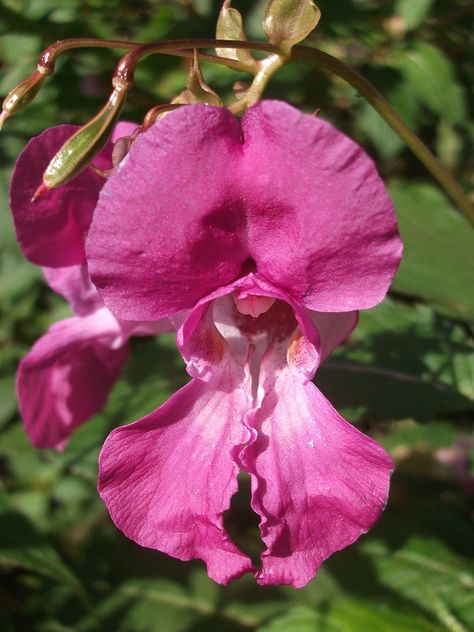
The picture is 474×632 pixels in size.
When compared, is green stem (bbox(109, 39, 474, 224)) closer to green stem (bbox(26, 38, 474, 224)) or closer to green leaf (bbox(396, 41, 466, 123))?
green stem (bbox(26, 38, 474, 224))

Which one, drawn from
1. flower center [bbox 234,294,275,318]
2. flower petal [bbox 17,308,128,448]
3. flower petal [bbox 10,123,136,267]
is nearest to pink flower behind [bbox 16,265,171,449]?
flower petal [bbox 17,308,128,448]

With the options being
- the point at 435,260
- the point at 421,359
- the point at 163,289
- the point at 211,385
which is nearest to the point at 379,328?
the point at 421,359

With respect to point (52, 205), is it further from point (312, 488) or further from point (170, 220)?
point (312, 488)

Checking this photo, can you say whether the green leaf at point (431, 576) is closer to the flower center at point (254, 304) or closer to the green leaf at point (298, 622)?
the green leaf at point (298, 622)

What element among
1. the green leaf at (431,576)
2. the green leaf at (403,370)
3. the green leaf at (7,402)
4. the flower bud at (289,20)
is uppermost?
the flower bud at (289,20)

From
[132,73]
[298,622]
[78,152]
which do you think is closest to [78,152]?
[78,152]

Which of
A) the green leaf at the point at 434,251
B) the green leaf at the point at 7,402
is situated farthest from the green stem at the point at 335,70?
the green leaf at the point at 7,402
